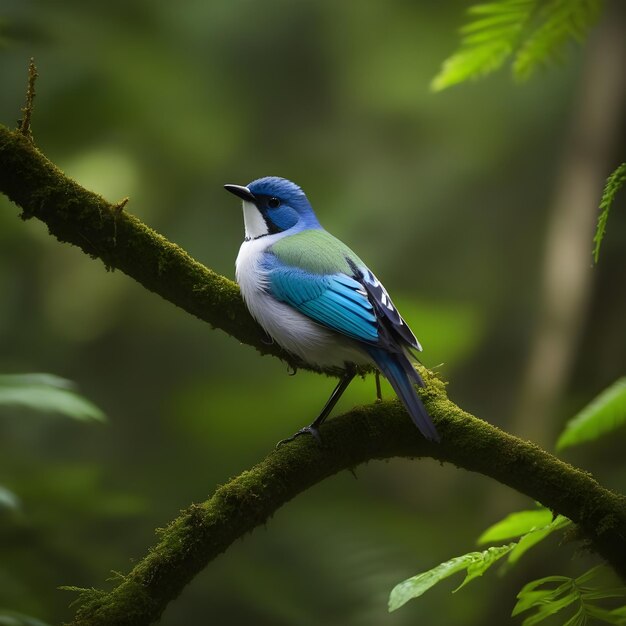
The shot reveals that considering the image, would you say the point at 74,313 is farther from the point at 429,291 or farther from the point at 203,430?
the point at 429,291

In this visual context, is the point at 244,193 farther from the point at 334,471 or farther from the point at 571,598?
the point at 571,598

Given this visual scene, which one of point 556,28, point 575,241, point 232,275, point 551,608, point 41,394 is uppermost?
point 232,275

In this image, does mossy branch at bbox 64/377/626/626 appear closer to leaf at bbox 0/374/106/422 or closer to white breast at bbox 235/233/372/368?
white breast at bbox 235/233/372/368

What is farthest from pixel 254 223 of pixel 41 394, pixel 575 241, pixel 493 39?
pixel 575 241

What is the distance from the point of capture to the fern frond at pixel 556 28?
7.12ft

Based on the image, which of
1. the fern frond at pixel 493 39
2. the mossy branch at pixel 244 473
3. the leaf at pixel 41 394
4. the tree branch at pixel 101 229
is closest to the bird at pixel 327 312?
the mossy branch at pixel 244 473

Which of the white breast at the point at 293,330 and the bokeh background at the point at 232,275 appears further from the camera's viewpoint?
the bokeh background at the point at 232,275

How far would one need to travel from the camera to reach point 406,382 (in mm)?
2357

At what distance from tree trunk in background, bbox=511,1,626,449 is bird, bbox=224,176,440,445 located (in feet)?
7.11

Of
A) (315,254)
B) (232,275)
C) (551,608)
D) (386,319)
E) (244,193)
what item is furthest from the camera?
(232,275)

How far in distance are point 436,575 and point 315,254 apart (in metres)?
1.33

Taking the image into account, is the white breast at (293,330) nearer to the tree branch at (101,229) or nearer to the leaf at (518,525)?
the tree branch at (101,229)

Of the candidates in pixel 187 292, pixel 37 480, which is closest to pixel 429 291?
pixel 37 480

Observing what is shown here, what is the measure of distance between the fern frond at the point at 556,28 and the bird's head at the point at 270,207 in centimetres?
108
